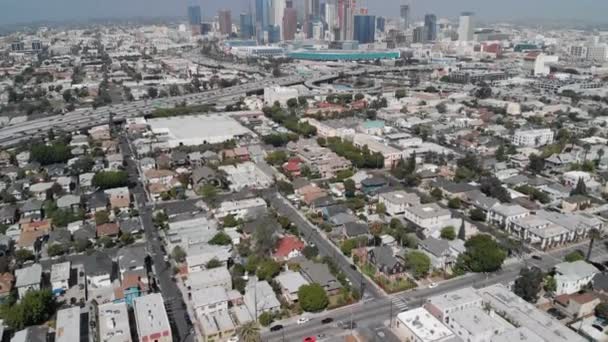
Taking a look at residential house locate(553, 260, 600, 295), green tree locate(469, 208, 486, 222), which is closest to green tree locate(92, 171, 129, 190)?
green tree locate(469, 208, 486, 222)

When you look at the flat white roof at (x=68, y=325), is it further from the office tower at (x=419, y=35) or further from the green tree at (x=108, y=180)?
the office tower at (x=419, y=35)

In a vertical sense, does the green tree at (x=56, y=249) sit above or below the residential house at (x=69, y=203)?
below

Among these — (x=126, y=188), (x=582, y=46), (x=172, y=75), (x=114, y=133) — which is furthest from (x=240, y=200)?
(x=582, y=46)

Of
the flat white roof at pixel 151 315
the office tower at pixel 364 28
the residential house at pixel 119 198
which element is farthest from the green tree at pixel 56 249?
the office tower at pixel 364 28

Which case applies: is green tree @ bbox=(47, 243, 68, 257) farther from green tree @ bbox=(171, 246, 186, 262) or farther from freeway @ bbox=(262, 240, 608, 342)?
freeway @ bbox=(262, 240, 608, 342)

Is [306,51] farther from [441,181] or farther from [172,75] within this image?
[441,181]

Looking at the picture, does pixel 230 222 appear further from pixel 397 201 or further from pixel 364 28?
pixel 364 28
